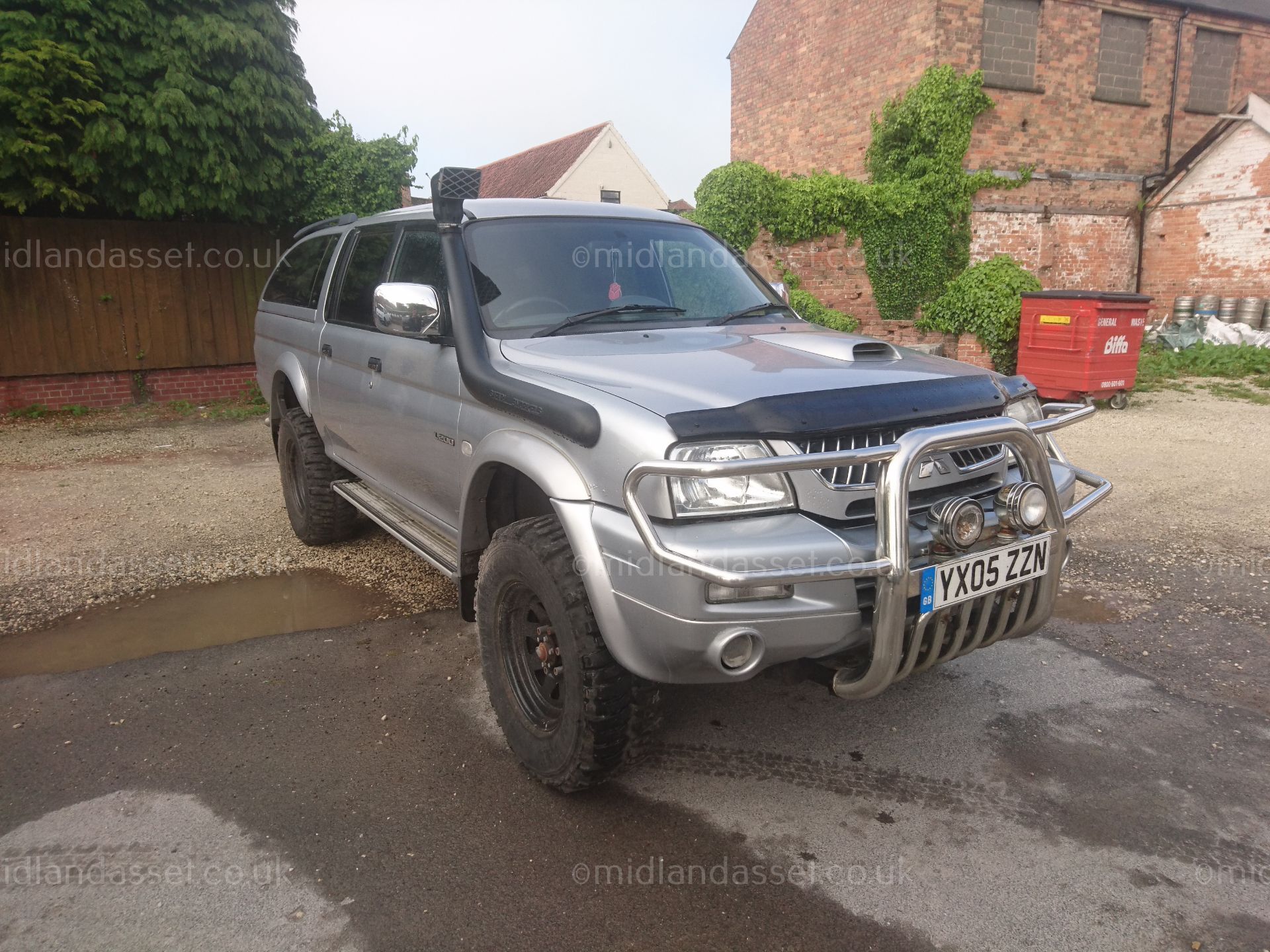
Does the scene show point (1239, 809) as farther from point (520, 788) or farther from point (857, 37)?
point (857, 37)


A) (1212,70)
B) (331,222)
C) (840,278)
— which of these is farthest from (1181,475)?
(1212,70)

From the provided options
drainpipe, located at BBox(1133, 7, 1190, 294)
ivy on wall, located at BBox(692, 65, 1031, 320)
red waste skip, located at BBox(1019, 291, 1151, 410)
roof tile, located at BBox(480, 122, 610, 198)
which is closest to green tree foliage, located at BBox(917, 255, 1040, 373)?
ivy on wall, located at BBox(692, 65, 1031, 320)

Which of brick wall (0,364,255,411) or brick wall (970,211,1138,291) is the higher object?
brick wall (970,211,1138,291)

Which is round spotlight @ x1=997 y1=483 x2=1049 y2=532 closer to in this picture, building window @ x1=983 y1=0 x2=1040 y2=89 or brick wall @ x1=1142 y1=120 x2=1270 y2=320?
building window @ x1=983 y1=0 x2=1040 y2=89

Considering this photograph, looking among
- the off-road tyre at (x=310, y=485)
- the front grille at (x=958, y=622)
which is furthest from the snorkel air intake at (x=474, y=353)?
the off-road tyre at (x=310, y=485)

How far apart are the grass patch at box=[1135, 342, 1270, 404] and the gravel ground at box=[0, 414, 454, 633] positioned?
1132cm

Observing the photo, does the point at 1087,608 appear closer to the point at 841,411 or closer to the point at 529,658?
the point at 841,411

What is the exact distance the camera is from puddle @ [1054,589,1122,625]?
439 centimetres

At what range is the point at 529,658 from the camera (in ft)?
9.98

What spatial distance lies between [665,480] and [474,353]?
1180 mm

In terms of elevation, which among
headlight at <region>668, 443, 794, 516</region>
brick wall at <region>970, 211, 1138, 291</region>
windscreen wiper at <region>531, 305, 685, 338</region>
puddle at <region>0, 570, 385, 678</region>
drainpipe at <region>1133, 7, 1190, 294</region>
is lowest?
puddle at <region>0, 570, 385, 678</region>

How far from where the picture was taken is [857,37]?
1616cm

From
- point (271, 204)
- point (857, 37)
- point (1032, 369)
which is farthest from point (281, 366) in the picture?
point (857, 37)

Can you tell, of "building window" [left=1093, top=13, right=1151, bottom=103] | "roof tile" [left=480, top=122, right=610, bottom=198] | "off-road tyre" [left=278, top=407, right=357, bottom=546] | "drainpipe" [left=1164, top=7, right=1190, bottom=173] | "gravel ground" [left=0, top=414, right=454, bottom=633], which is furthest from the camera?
"roof tile" [left=480, top=122, right=610, bottom=198]
